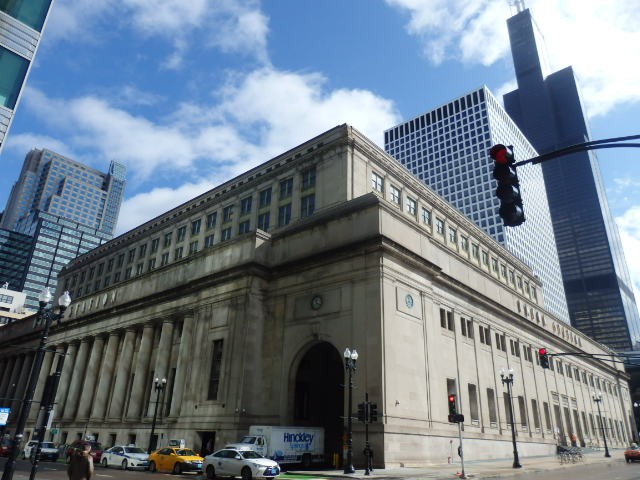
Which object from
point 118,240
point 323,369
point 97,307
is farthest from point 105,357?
point 118,240

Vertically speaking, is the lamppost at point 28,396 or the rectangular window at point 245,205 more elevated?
the rectangular window at point 245,205

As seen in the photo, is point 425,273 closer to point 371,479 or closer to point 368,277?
point 368,277

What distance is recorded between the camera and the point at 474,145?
137 meters

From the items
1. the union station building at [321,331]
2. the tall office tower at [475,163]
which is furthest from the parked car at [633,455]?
the tall office tower at [475,163]

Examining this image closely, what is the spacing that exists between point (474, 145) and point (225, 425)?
122m

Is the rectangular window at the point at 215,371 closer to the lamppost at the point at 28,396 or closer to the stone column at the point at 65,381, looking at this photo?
the lamppost at the point at 28,396

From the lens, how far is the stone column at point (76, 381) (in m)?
56.3

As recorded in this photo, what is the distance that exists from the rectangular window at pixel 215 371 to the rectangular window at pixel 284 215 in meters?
17.5

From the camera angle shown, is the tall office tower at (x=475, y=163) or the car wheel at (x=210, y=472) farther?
the tall office tower at (x=475, y=163)

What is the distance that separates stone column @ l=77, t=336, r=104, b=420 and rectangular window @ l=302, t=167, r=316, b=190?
31457mm

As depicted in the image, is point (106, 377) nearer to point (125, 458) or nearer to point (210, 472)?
point (125, 458)

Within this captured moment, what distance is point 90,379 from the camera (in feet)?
181

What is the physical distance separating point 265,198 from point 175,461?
35.0 metres

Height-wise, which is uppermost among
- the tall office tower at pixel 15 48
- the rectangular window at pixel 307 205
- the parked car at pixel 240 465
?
the rectangular window at pixel 307 205
